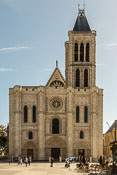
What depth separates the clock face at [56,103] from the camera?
62156mm

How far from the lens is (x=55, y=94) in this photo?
62406mm

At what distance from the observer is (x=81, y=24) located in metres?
67.6

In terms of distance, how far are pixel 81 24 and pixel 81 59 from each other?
8.01m

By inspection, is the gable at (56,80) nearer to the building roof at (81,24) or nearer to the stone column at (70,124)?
the stone column at (70,124)

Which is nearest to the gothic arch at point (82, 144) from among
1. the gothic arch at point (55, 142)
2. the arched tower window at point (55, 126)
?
the gothic arch at point (55, 142)

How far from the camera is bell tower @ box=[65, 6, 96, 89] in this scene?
63.8 m

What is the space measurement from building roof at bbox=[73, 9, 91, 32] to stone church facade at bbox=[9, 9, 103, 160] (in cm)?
909

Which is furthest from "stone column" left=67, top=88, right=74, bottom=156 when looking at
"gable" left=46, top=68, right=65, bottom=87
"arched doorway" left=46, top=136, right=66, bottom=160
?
"gable" left=46, top=68, right=65, bottom=87

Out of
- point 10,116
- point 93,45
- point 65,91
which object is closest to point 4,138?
point 10,116

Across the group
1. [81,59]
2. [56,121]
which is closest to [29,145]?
[56,121]

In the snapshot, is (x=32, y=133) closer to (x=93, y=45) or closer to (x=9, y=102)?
(x=9, y=102)

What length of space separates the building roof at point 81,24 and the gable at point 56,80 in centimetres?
951

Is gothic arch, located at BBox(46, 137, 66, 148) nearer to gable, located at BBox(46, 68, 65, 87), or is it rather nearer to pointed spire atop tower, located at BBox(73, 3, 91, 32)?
gable, located at BBox(46, 68, 65, 87)

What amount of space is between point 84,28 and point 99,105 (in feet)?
52.9
